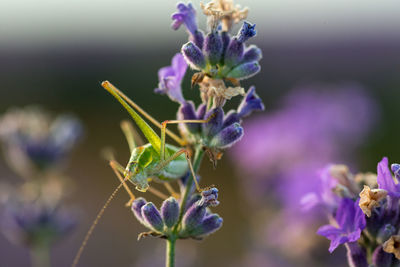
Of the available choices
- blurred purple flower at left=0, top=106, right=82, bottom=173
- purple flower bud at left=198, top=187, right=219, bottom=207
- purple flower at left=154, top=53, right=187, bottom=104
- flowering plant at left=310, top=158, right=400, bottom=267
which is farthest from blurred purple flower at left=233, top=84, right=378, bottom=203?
purple flower bud at left=198, top=187, right=219, bottom=207

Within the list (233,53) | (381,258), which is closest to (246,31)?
(233,53)

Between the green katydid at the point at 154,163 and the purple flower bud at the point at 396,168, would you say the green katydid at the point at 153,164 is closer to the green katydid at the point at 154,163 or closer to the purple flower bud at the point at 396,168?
the green katydid at the point at 154,163

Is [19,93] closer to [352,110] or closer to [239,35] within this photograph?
[352,110]

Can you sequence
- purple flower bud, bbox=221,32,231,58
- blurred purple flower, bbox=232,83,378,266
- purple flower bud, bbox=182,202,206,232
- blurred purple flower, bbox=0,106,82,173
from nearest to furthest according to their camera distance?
purple flower bud, bbox=182,202,206,232, purple flower bud, bbox=221,32,231,58, blurred purple flower, bbox=0,106,82,173, blurred purple flower, bbox=232,83,378,266

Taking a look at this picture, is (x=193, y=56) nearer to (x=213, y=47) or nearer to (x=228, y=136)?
(x=213, y=47)

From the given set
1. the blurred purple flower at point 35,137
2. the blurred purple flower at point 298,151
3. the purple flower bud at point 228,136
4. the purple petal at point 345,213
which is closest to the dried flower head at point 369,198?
the purple petal at point 345,213

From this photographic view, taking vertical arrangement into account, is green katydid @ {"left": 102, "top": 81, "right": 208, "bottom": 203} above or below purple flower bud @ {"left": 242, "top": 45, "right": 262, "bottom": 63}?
below

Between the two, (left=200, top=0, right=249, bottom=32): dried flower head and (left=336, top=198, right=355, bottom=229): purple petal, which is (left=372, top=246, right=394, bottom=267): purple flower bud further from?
(left=200, top=0, right=249, bottom=32): dried flower head

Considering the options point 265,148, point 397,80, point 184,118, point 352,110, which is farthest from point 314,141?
point 397,80
